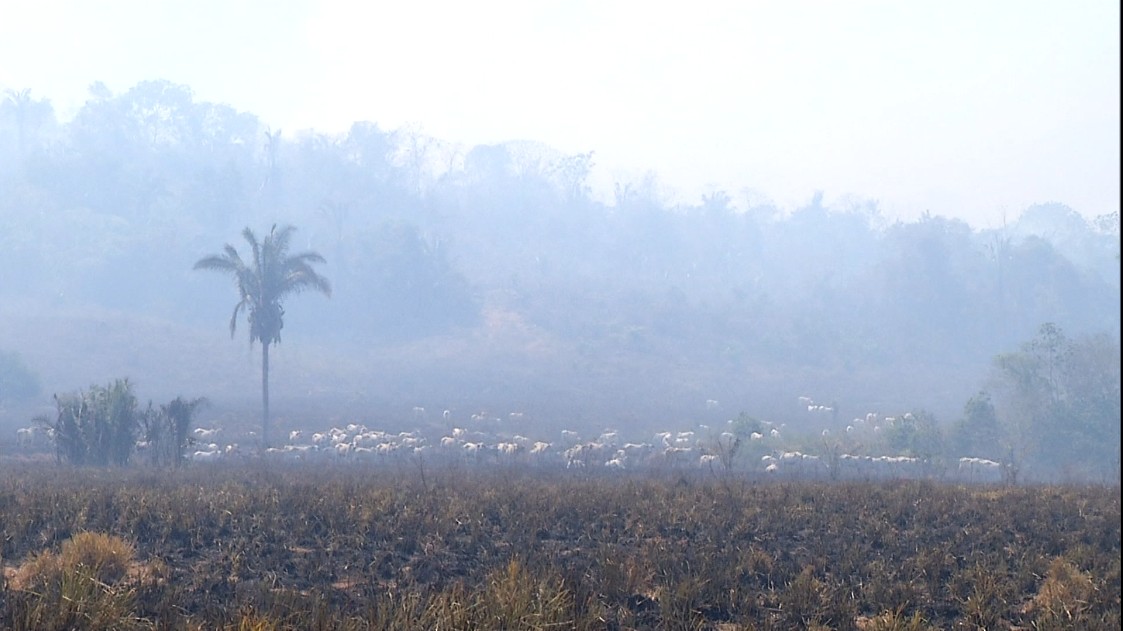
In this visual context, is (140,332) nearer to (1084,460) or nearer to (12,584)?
(1084,460)

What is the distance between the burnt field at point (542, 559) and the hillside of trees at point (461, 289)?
3787 centimetres

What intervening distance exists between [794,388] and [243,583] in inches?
2886

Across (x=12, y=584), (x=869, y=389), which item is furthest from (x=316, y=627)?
(x=869, y=389)

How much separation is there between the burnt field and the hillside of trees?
124 feet

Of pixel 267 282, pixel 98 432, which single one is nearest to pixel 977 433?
pixel 267 282

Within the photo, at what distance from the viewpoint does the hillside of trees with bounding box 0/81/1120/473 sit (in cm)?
7275

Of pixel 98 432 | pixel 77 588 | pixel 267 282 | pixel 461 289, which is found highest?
pixel 461 289

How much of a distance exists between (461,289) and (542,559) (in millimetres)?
83967

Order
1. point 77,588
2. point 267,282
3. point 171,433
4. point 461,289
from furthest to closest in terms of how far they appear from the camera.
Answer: point 461,289 → point 267,282 → point 171,433 → point 77,588

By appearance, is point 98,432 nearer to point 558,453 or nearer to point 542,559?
point 558,453

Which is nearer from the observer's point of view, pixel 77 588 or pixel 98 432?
pixel 77 588

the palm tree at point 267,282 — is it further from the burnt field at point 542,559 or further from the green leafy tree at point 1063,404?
the green leafy tree at point 1063,404

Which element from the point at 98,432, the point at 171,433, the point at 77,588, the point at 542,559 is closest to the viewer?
the point at 77,588

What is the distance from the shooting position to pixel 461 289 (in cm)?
9669
